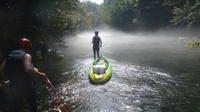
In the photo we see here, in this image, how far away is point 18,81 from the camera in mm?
5168

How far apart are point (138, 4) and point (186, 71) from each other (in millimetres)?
53322

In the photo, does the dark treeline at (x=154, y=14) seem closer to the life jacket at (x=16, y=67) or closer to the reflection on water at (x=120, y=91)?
the reflection on water at (x=120, y=91)

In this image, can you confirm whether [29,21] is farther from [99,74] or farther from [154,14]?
[154,14]

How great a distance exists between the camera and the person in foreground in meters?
4.94

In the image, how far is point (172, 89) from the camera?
980cm

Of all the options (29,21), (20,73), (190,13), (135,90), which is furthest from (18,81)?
(190,13)

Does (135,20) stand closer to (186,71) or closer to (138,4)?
(138,4)

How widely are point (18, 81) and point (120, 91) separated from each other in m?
5.67

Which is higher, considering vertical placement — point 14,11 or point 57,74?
point 14,11

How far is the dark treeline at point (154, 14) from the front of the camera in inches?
→ 1475

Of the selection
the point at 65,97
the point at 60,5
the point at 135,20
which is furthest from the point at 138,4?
the point at 65,97

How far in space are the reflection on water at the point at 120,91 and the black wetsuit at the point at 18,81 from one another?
273 cm

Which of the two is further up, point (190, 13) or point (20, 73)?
point (190, 13)

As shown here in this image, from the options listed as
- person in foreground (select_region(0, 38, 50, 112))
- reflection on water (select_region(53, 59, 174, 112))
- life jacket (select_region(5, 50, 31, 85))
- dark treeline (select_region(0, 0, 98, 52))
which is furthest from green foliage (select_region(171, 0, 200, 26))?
life jacket (select_region(5, 50, 31, 85))
